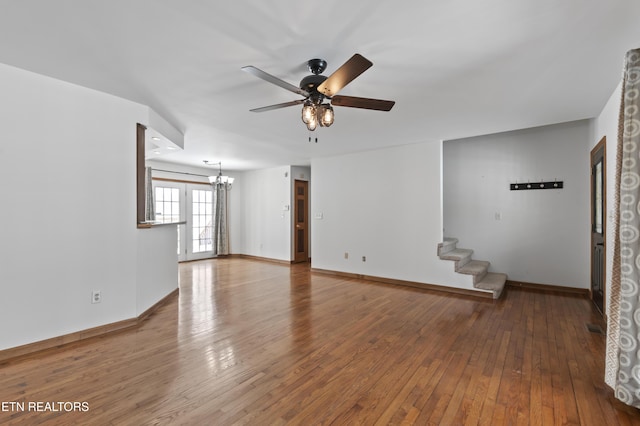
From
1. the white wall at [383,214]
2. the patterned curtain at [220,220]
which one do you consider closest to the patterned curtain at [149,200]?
the patterned curtain at [220,220]

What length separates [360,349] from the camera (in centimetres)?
278

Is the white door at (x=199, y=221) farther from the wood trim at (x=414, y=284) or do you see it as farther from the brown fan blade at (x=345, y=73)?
the brown fan blade at (x=345, y=73)

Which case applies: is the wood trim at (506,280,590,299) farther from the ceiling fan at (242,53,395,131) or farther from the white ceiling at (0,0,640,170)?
the ceiling fan at (242,53,395,131)

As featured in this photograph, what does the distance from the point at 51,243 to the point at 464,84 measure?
427 cm

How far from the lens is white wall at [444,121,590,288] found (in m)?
4.63

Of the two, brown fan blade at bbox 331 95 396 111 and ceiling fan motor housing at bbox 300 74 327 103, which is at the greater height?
ceiling fan motor housing at bbox 300 74 327 103

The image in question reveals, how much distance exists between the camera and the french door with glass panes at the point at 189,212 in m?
7.26

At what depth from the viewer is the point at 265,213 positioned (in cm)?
819

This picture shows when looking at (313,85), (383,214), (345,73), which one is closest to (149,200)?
(383,214)

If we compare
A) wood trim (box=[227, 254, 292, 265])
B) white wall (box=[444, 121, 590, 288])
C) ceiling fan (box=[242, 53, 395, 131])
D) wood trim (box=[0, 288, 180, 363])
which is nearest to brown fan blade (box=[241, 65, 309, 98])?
ceiling fan (box=[242, 53, 395, 131])

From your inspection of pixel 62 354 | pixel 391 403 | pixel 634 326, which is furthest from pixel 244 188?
pixel 634 326

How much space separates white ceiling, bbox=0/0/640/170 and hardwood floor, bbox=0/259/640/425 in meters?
2.51

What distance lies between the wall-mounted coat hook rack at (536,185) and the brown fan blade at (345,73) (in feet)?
14.3

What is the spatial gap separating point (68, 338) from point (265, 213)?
18.1ft
